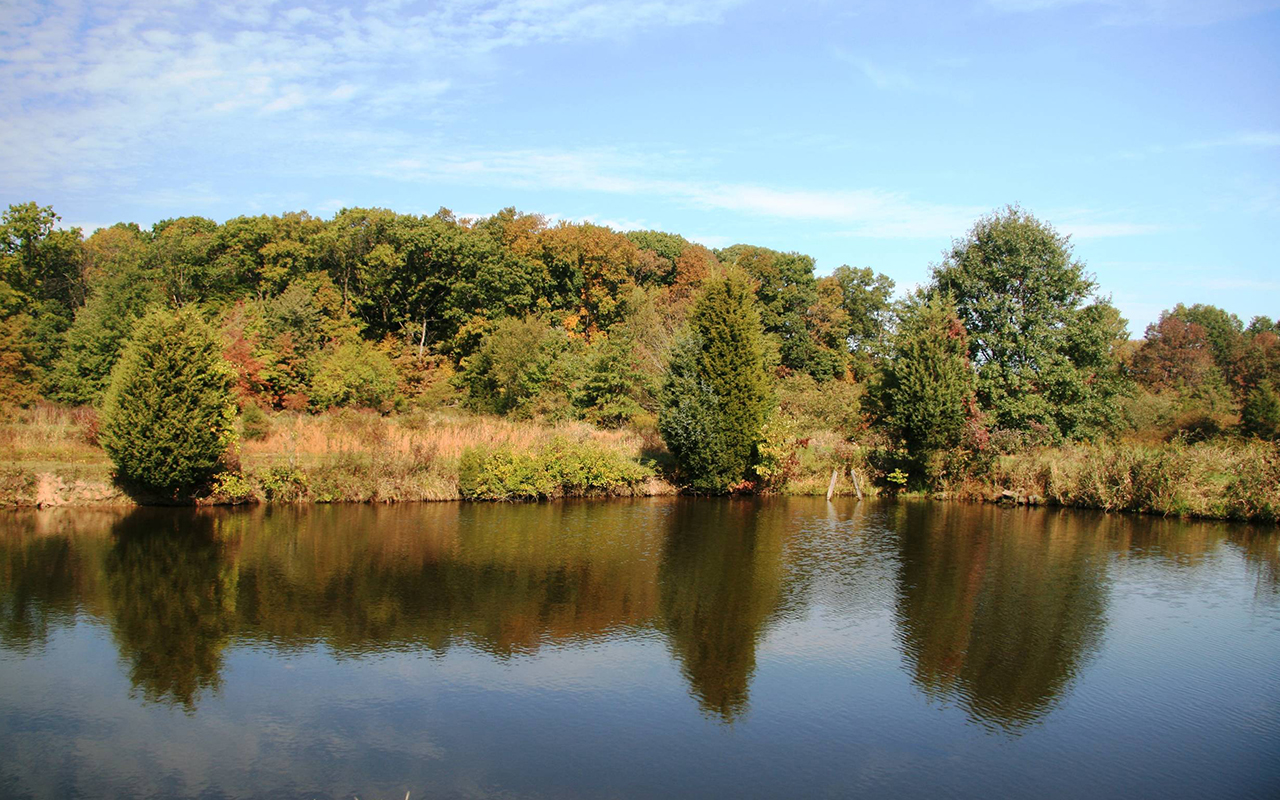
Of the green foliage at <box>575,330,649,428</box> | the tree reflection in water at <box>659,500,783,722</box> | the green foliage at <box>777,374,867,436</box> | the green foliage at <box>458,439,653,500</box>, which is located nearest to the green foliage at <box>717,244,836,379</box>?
the green foliage at <box>777,374,867,436</box>

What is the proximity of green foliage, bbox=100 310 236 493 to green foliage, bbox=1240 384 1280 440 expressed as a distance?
119 feet

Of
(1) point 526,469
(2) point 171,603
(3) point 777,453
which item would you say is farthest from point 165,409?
(3) point 777,453

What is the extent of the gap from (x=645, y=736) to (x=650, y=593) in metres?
5.08

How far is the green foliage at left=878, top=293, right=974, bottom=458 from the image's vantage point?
22469 mm

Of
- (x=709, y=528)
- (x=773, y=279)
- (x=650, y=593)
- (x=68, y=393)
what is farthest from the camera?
(x=773, y=279)

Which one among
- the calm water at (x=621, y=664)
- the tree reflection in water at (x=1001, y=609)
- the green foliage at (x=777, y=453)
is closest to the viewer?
the calm water at (x=621, y=664)

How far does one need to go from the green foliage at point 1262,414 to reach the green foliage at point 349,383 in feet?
111

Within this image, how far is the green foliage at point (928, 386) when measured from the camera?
22469 mm

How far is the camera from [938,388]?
73.5 ft

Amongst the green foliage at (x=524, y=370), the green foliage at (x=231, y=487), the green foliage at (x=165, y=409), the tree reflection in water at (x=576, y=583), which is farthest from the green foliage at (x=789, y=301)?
the green foliage at (x=165, y=409)

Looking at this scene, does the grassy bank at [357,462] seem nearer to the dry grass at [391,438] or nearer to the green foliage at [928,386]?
the dry grass at [391,438]

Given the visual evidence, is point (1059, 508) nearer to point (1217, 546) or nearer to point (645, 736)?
point (1217, 546)

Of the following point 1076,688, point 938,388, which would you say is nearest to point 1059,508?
point 938,388

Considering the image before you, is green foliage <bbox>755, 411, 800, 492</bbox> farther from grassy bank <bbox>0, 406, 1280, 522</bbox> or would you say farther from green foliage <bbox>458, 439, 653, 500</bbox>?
green foliage <bbox>458, 439, 653, 500</bbox>
